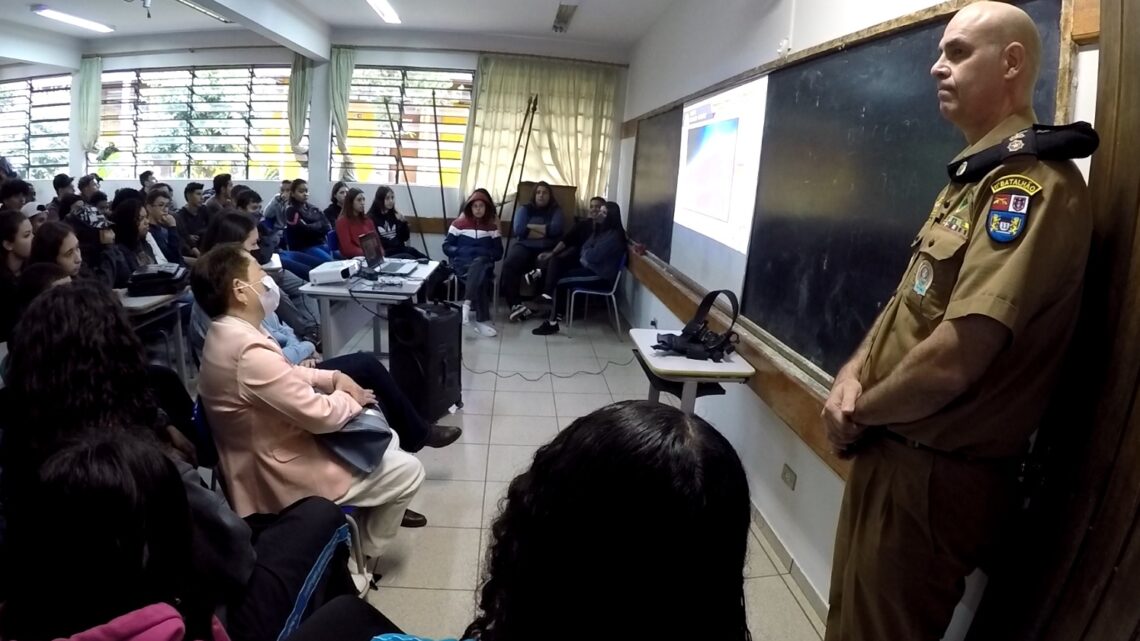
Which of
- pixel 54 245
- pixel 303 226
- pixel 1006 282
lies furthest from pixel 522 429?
pixel 303 226

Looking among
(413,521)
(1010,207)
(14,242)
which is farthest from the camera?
(14,242)

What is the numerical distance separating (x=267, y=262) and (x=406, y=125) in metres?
3.19

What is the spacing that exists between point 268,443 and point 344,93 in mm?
5826

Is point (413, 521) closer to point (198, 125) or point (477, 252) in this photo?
point (477, 252)

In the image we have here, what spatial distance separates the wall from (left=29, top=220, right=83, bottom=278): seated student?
9.91 feet

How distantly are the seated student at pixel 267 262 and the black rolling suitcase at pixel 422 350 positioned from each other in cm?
89

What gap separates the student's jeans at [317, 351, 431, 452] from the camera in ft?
8.00

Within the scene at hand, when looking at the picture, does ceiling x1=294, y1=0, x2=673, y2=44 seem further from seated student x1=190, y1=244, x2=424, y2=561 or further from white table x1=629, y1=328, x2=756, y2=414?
seated student x1=190, y1=244, x2=424, y2=561

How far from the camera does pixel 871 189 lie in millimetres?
1824

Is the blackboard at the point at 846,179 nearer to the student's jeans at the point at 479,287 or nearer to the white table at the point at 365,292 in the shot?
the white table at the point at 365,292

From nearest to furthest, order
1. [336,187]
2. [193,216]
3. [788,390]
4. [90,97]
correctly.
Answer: [788,390] < [193,216] < [336,187] < [90,97]

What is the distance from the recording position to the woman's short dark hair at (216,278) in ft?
5.94

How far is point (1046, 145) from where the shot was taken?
0.99m

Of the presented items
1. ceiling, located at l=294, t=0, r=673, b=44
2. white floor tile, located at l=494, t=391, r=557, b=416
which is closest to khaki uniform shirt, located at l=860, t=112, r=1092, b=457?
white floor tile, located at l=494, t=391, r=557, b=416
